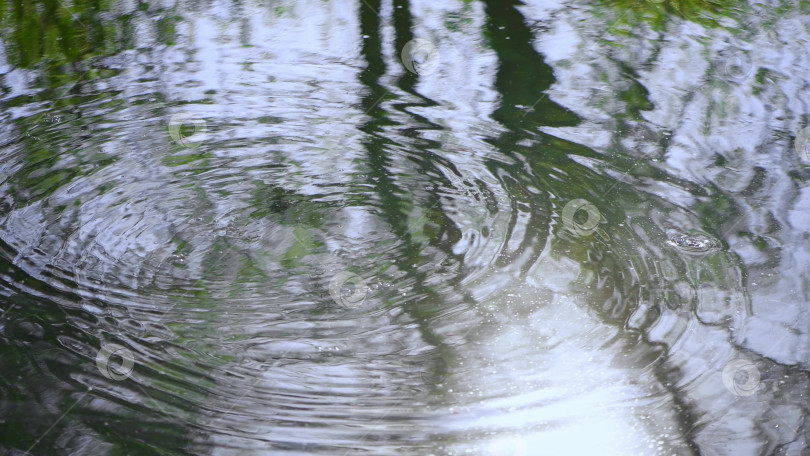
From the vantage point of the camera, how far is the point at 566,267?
2402mm

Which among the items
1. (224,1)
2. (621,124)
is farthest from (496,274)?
(224,1)

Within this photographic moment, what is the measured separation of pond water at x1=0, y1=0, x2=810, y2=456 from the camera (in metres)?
1.87

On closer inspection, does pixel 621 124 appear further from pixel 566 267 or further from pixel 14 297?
pixel 14 297

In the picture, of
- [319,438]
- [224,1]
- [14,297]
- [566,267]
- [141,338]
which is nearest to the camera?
[319,438]

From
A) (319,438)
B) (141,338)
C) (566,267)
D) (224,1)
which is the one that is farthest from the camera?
(224,1)

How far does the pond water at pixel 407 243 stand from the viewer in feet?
6.14

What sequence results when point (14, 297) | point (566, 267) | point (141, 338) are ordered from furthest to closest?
1. point (566, 267)
2. point (14, 297)
3. point (141, 338)

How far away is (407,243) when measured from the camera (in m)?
2.55

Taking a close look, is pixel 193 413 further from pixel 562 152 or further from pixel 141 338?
pixel 562 152

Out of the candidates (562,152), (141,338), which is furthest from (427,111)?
(141,338)

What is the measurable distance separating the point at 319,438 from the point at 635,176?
1.68 metres

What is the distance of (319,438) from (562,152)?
1717 millimetres

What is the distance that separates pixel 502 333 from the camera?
2.13 m

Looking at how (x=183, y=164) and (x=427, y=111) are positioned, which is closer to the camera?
(x=183, y=164)
